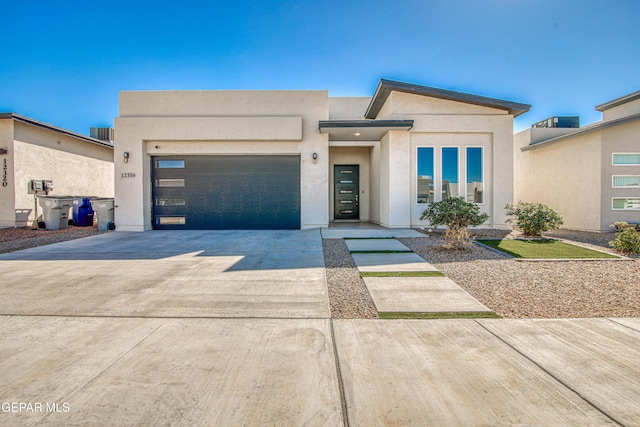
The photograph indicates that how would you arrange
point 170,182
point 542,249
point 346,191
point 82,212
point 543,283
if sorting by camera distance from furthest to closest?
point 346,191 < point 82,212 < point 170,182 < point 542,249 < point 543,283

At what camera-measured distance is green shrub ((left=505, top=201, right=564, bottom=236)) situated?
8.56 m

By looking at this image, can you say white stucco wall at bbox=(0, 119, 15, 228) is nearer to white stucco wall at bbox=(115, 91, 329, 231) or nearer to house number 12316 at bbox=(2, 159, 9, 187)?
house number 12316 at bbox=(2, 159, 9, 187)

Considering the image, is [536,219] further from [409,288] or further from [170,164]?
[170,164]

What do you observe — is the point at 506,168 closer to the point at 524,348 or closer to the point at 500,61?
the point at 500,61

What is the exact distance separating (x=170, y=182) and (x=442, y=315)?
10.3 meters

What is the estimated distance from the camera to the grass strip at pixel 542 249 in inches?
254

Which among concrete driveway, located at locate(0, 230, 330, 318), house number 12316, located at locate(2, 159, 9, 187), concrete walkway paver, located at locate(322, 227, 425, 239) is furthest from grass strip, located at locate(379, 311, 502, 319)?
house number 12316, located at locate(2, 159, 9, 187)

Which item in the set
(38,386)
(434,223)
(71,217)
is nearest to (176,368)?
(38,386)

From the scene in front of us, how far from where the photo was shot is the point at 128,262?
19.8ft

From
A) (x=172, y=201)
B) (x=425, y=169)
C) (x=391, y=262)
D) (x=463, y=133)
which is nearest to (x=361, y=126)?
(x=425, y=169)

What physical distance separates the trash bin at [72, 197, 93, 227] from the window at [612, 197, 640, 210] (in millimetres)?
18832

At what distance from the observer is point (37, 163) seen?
12117 millimetres

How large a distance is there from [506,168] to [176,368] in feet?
36.1

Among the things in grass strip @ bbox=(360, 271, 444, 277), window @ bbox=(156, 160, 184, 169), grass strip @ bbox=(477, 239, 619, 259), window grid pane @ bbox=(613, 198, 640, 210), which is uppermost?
window @ bbox=(156, 160, 184, 169)
